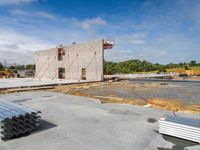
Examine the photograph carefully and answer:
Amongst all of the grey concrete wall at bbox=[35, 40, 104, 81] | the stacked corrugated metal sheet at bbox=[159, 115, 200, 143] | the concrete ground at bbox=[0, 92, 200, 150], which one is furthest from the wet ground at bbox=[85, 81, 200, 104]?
the grey concrete wall at bbox=[35, 40, 104, 81]

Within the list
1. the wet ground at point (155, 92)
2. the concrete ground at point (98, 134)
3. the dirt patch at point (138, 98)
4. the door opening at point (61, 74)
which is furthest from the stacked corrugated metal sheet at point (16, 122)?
the door opening at point (61, 74)

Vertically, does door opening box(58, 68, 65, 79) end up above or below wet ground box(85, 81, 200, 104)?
above

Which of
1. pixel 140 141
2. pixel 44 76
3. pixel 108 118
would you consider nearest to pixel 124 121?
pixel 108 118

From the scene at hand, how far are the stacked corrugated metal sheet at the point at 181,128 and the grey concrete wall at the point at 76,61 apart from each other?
20.8m

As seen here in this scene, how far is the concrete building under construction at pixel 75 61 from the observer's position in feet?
87.1

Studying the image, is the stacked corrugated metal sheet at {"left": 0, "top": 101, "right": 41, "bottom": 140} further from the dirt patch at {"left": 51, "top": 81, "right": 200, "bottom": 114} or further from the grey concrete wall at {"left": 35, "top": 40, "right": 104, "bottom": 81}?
the grey concrete wall at {"left": 35, "top": 40, "right": 104, "bottom": 81}

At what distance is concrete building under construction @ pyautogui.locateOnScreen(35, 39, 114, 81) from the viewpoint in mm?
26541

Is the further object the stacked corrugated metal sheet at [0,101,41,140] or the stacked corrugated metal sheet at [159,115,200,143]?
the stacked corrugated metal sheet at [0,101,41,140]

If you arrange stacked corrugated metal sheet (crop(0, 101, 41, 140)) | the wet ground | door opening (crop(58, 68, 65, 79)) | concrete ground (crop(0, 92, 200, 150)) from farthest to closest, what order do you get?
door opening (crop(58, 68, 65, 79)) → the wet ground → stacked corrugated metal sheet (crop(0, 101, 41, 140)) → concrete ground (crop(0, 92, 200, 150))

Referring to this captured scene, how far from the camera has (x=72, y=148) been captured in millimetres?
4688

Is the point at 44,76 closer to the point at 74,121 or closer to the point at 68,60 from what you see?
the point at 68,60

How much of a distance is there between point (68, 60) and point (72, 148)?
2809 cm

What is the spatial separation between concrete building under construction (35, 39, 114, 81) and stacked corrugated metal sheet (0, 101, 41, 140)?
20.6m

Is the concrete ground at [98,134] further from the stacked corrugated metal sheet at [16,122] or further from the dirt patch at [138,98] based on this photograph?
the dirt patch at [138,98]
